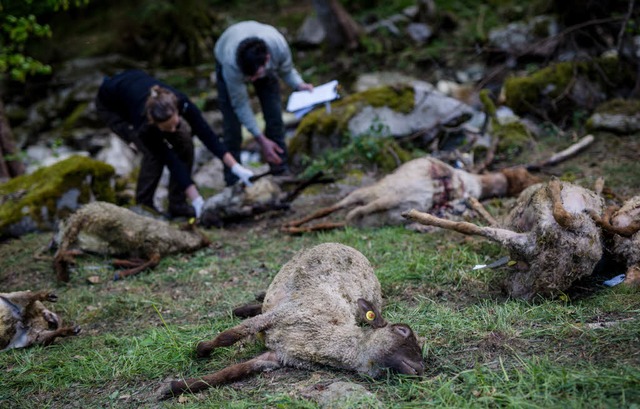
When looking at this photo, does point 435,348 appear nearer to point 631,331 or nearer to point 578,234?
point 631,331

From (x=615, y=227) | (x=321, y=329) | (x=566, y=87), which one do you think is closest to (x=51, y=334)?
(x=321, y=329)

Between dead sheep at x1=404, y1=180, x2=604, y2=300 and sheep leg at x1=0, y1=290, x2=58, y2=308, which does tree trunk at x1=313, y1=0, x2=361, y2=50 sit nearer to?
dead sheep at x1=404, y1=180, x2=604, y2=300

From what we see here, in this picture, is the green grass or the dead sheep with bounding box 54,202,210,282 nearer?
the green grass

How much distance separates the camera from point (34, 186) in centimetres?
630

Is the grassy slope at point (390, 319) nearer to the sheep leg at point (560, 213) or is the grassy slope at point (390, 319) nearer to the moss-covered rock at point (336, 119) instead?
the sheep leg at point (560, 213)

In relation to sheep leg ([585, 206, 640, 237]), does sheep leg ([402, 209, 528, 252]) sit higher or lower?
higher

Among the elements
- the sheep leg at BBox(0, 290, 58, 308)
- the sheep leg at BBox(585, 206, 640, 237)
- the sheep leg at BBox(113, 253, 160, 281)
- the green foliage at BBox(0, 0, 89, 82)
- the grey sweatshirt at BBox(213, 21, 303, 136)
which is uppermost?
the green foliage at BBox(0, 0, 89, 82)

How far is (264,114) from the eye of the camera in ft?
22.4

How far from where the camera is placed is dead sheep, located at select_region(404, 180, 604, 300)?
9.80 ft

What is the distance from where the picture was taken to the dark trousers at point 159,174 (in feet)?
20.6

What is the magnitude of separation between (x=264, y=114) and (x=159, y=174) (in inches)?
58.9

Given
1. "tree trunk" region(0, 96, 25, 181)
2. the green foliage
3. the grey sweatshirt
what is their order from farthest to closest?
1. "tree trunk" region(0, 96, 25, 181)
2. the grey sweatshirt
3. the green foliage

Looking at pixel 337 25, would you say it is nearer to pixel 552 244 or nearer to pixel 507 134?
pixel 507 134

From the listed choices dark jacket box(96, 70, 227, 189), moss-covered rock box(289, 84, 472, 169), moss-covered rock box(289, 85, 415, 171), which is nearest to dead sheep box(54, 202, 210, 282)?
dark jacket box(96, 70, 227, 189)
